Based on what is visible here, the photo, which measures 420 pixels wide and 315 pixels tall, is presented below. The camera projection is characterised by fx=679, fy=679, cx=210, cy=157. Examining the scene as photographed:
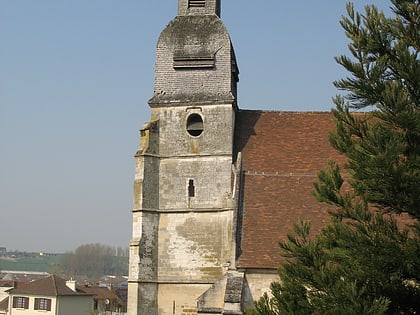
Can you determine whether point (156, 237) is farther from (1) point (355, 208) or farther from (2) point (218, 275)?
(1) point (355, 208)

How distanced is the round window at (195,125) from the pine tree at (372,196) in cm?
1060

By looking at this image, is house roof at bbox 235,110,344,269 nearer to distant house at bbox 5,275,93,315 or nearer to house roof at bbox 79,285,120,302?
distant house at bbox 5,275,93,315

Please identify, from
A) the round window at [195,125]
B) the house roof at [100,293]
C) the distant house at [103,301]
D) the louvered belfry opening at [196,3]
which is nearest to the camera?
the round window at [195,125]

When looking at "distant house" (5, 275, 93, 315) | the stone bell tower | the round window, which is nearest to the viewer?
the stone bell tower

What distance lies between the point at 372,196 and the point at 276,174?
10244 millimetres

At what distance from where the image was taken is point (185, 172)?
21000 millimetres

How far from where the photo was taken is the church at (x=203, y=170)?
65.3ft

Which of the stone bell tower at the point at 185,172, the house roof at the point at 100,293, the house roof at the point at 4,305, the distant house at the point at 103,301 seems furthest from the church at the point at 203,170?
the house roof at the point at 4,305

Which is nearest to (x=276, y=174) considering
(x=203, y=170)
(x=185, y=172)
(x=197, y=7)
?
(x=203, y=170)

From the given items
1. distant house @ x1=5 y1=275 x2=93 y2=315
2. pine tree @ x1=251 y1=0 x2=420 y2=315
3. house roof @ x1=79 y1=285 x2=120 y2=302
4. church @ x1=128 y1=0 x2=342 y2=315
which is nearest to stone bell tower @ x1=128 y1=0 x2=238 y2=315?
church @ x1=128 y1=0 x2=342 y2=315

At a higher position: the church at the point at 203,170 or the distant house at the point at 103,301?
the church at the point at 203,170

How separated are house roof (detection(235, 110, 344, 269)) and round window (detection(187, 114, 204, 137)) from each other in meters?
1.23

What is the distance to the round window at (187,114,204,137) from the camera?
836 inches

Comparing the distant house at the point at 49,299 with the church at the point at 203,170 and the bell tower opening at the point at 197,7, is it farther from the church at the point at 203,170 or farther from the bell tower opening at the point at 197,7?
the bell tower opening at the point at 197,7
